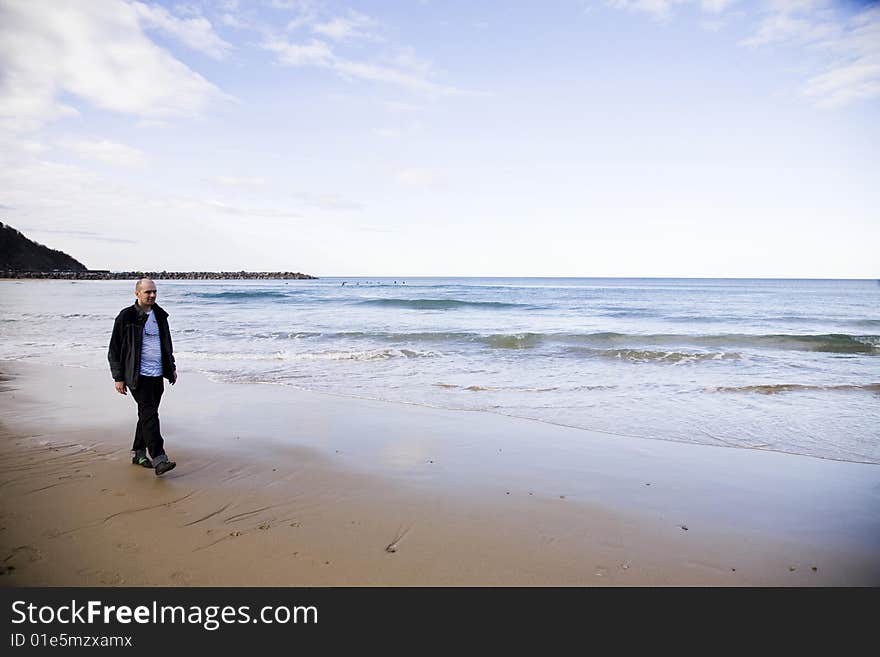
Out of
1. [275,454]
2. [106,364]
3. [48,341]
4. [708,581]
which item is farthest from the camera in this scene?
[48,341]

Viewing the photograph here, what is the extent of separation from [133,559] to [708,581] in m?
3.65

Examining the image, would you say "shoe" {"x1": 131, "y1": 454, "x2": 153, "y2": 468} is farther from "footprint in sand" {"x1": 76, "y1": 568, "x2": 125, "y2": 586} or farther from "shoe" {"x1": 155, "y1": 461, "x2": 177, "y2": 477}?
"footprint in sand" {"x1": 76, "y1": 568, "x2": 125, "y2": 586}

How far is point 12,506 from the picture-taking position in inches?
169

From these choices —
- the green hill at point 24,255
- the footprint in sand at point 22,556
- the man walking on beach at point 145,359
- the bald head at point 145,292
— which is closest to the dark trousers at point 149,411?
the man walking on beach at point 145,359

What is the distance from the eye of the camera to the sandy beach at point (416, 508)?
3.45 m

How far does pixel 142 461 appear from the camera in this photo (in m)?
5.37

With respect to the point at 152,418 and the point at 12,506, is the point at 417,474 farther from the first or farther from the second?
the point at 12,506

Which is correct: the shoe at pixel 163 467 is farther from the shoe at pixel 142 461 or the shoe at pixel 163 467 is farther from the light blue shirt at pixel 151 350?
the light blue shirt at pixel 151 350

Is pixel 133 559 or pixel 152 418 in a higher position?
pixel 152 418

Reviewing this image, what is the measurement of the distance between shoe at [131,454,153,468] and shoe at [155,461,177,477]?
→ 31 centimetres

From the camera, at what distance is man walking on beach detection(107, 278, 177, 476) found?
5.10m

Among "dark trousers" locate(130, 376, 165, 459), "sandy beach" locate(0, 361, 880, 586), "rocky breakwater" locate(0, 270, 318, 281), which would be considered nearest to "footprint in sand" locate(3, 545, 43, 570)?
"sandy beach" locate(0, 361, 880, 586)

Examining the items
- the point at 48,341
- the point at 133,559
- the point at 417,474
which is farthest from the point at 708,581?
the point at 48,341

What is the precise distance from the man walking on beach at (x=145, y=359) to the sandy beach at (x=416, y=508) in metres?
0.38
